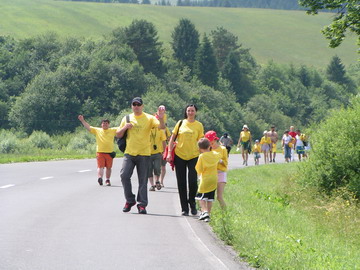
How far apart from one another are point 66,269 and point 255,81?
138 m

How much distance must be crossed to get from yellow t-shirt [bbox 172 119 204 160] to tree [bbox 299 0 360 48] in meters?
12.4

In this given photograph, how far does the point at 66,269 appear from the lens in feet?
26.9

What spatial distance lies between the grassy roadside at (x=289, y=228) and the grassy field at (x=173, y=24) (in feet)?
390

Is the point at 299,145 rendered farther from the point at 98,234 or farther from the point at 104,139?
the point at 98,234

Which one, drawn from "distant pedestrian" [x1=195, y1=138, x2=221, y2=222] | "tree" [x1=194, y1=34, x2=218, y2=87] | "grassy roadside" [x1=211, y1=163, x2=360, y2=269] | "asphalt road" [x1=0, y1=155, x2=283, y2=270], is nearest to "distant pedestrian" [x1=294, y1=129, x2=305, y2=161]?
"grassy roadside" [x1=211, y1=163, x2=360, y2=269]

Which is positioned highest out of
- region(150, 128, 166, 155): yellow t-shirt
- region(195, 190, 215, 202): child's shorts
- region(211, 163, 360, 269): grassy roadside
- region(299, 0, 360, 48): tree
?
region(299, 0, 360, 48): tree

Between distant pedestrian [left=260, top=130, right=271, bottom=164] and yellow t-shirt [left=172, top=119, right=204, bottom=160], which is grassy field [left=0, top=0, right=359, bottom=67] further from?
yellow t-shirt [left=172, top=119, right=204, bottom=160]

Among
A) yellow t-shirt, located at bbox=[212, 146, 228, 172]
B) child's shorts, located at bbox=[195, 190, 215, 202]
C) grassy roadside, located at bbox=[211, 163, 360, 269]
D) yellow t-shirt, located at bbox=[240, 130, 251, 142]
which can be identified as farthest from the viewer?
yellow t-shirt, located at bbox=[240, 130, 251, 142]

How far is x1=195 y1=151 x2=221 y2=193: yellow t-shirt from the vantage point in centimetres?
1283

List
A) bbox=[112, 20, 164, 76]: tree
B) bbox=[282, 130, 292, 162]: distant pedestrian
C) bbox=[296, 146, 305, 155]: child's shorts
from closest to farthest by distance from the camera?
bbox=[296, 146, 305, 155]: child's shorts < bbox=[282, 130, 292, 162]: distant pedestrian < bbox=[112, 20, 164, 76]: tree

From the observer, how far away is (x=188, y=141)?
1372 cm

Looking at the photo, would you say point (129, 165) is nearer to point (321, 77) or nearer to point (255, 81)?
point (255, 81)

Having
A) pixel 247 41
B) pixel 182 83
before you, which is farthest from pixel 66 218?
pixel 247 41

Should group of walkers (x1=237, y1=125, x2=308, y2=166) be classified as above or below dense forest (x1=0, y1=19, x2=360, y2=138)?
below
